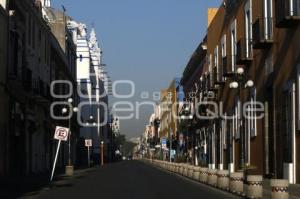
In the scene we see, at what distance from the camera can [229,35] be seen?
4750 centimetres

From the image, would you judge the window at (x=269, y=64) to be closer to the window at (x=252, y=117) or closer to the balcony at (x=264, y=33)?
the balcony at (x=264, y=33)

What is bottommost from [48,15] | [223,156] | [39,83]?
[223,156]

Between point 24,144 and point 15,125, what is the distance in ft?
13.9

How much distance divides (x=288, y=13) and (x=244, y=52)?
1113 centimetres

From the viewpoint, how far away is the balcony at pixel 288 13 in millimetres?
27516

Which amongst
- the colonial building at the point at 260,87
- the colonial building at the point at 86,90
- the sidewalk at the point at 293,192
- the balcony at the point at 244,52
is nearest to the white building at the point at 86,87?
the colonial building at the point at 86,90

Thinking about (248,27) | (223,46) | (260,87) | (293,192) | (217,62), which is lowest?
(293,192)

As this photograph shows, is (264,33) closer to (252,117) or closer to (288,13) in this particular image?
(288,13)

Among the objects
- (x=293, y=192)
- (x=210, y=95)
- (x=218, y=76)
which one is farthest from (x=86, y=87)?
(x=293, y=192)

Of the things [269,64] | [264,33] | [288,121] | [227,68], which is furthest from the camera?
[227,68]

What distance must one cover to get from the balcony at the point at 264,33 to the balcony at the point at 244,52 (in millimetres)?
3748

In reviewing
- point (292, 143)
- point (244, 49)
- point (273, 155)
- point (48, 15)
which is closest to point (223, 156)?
point (244, 49)

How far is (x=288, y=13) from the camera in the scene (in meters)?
27.9

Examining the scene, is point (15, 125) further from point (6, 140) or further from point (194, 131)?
point (194, 131)
